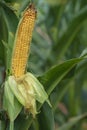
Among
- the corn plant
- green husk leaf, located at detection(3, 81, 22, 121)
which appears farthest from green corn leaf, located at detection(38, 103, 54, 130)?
green husk leaf, located at detection(3, 81, 22, 121)

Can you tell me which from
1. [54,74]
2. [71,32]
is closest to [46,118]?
[54,74]

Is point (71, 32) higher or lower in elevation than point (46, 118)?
higher

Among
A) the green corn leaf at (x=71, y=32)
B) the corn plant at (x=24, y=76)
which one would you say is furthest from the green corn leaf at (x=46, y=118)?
the green corn leaf at (x=71, y=32)

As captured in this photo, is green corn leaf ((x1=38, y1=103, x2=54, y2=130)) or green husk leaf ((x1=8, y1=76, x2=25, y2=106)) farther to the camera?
green corn leaf ((x1=38, y1=103, x2=54, y2=130))

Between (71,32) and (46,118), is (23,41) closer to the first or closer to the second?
(46,118)

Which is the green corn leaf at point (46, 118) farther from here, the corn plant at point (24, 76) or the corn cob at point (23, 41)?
the corn cob at point (23, 41)

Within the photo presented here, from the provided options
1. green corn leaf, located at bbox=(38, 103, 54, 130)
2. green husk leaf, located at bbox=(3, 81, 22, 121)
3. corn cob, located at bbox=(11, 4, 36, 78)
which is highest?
corn cob, located at bbox=(11, 4, 36, 78)

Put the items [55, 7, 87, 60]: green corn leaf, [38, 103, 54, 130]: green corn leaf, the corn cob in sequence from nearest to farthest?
the corn cob < [38, 103, 54, 130]: green corn leaf < [55, 7, 87, 60]: green corn leaf

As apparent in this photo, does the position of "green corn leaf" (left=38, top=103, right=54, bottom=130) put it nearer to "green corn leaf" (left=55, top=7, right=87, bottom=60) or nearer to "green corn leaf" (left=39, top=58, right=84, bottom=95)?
"green corn leaf" (left=39, top=58, right=84, bottom=95)

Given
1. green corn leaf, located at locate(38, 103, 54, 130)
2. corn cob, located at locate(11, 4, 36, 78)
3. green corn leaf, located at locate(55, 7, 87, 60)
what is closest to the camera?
corn cob, located at locate(11, 4, 36, 78)
